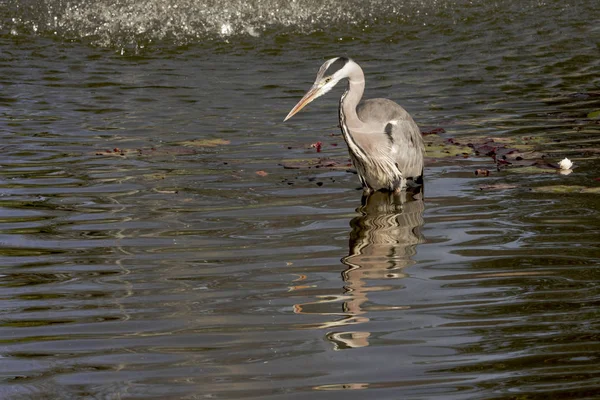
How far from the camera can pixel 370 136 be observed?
24.3ft

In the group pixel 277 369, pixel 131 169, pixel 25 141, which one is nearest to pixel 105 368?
pixel 277 369

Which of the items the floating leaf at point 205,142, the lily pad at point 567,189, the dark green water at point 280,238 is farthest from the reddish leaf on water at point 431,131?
the lily pad at point 567,189

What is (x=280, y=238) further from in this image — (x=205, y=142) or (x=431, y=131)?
(x=431, y=131)

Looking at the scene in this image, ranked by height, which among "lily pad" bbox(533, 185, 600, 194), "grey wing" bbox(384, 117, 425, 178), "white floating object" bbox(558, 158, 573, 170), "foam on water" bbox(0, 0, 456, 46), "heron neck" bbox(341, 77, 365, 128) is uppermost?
"foam on water" bbox(0, 0, 456, 46)

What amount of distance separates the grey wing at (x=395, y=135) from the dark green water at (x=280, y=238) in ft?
0.77

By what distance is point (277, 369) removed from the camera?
404 cm

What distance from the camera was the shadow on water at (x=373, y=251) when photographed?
4.57m

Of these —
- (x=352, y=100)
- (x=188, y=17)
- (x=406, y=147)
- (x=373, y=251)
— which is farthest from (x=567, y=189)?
(x=188, y=17)

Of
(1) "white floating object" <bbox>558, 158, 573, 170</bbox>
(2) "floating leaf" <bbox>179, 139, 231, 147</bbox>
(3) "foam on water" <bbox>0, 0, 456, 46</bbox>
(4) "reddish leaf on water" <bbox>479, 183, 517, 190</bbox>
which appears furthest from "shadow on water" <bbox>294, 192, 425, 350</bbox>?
(3) "foam on water" <bbox>0, 0, 456, 46</bbox>

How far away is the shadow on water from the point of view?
4574 mm

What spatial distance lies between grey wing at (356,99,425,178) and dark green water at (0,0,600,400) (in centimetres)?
23

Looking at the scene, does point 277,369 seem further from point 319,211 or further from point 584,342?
point 319,211

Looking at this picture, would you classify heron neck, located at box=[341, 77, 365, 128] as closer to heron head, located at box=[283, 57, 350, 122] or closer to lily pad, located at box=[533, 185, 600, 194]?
heron head, located at box=[283, 57, 350, 122]

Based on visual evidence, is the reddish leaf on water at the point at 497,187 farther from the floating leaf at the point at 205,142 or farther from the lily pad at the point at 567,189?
the floating leaf at the point at 205,142
